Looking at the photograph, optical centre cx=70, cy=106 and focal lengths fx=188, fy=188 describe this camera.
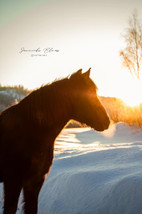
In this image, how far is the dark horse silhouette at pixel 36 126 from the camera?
2.05 m

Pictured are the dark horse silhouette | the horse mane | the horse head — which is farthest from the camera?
the horse head

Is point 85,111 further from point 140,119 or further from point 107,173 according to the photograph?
point 140,119

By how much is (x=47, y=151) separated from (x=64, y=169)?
109 cm

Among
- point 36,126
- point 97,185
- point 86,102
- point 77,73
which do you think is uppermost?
point 77,73

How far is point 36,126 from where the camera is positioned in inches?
85.3

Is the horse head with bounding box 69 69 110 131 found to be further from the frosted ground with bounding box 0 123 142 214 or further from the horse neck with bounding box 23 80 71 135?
the frosted ground with bounding box 0 123 142 214

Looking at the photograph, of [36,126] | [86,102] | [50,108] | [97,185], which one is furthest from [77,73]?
[97,185]

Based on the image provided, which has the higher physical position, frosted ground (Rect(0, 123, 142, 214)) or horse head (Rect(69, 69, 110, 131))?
horse head (Rect(69, 69, 110, 131))

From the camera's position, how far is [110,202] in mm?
2121

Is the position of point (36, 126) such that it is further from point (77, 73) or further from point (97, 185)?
point (97, 185)

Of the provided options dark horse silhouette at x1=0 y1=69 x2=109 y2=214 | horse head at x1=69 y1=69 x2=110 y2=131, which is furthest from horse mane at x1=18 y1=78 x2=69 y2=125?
horse head at x1=69 y1=69 x2=110 y2=131

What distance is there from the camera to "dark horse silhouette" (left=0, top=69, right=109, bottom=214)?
2.05 metres

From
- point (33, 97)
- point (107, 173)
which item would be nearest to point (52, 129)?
point (33, 97)

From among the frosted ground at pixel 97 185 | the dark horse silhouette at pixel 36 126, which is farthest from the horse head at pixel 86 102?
the frosted ground at pixel 97 185
